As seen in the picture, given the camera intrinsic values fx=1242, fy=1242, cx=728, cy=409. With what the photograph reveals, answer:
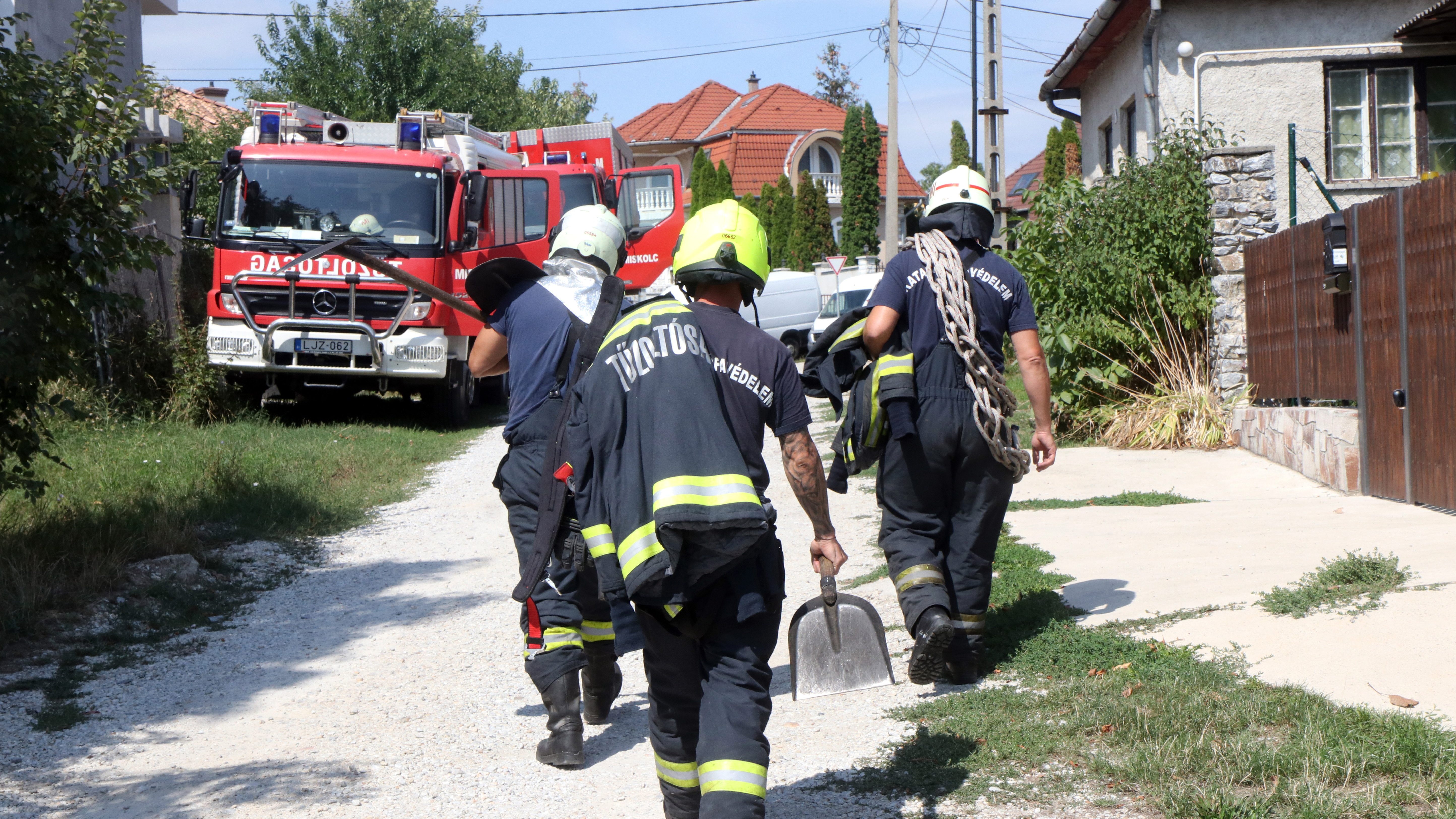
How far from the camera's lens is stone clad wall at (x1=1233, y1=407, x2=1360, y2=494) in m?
8.23

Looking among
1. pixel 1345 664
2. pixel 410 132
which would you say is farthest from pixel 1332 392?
pixel 410 132

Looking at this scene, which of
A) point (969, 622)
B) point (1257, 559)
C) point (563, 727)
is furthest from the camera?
point (1257, 559)

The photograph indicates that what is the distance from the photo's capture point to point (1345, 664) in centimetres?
431

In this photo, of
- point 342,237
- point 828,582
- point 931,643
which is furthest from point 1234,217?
point 828,582

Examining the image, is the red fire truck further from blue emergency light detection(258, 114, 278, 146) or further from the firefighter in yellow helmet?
the firefighter in yellow helmet

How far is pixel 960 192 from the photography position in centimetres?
503

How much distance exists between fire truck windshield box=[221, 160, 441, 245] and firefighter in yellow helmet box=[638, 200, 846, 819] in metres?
10.8

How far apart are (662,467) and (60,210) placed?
15.1ft

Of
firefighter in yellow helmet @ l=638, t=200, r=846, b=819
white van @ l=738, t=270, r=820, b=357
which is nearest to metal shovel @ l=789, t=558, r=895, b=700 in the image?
firefighter in yellow helmet @ l=638, t=200, r=846, b=819

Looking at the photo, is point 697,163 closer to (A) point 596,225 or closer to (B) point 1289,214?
(B) point 1289,214

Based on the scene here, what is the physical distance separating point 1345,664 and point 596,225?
10.1 feet

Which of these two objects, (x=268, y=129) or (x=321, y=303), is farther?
(x=268, y=129)

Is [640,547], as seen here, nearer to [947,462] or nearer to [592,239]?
[592,239]

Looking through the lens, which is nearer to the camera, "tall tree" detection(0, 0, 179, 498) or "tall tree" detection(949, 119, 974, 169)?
"tall tree" detection(0, 0, 179, 498)
